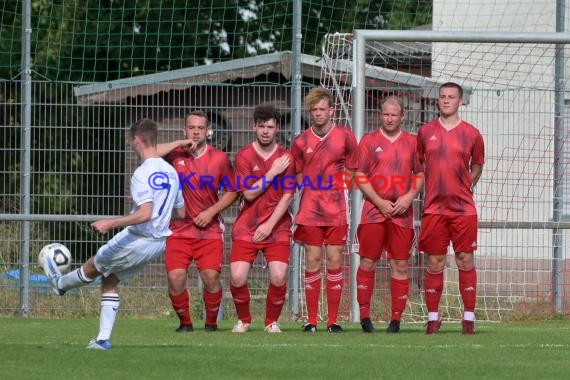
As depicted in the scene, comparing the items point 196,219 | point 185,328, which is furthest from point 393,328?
point 196,219

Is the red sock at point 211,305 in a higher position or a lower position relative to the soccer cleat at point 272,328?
higher

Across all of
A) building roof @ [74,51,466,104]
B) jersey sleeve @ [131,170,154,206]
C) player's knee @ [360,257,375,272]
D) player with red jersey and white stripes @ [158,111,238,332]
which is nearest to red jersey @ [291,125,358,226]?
player's knee @ [360,257,375,272]

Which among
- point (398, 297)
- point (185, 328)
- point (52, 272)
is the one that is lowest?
point (185, 328)

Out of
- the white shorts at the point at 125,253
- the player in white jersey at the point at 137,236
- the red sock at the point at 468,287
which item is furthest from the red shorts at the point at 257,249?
the white shorts at the point at 125,253

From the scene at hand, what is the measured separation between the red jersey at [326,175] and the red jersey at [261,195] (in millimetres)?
142

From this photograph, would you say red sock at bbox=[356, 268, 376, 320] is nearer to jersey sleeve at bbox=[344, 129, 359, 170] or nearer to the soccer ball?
jersey sleeve at bbox=[344, 129, 359, 170]

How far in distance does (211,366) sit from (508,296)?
7.33 meters

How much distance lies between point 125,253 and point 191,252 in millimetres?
2404

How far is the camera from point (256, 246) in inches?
478

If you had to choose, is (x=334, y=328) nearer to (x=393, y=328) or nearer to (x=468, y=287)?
(x=393, y=328)

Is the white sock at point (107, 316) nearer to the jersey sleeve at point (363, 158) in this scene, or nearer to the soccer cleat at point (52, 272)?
the soccer cleat at point (52, 272)

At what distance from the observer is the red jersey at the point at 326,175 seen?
1206 centimetres

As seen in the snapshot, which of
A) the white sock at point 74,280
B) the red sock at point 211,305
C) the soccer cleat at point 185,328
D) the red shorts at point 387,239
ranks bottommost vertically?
the soccer cleat at point 185,328

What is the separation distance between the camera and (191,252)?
1225 cm
